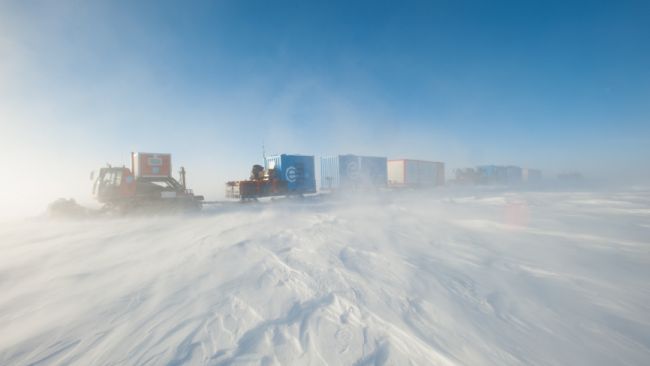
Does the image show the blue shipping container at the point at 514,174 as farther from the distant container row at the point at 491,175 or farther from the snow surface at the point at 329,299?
the snow surface at the point at 329,299

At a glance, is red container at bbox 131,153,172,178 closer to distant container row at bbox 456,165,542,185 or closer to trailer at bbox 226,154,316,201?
trailer at bbox 226,154,316,201

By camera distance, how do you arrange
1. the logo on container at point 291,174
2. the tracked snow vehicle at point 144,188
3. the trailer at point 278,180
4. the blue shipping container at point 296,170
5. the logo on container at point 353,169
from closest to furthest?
the tracked snow vehicle at point 144,188
the trailer at point 278,180
the blue shipping container at point 296,170
the logo on container at point 291,174
the logo on container at point 353,169

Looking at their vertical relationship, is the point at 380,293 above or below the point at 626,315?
above

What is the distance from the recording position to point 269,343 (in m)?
2.53

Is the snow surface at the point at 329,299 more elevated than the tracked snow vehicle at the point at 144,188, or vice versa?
the tracked snow vehicle at the point at 144,188

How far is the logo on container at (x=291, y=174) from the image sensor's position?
53.5 feet

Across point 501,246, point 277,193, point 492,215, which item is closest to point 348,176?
point 277,193

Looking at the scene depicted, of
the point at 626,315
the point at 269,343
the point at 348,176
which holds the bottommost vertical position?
the point at 626,315

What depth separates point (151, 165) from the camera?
11227 millimetres

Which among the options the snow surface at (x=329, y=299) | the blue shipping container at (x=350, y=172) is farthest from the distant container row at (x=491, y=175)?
the snow surface at (x=329, y=299)

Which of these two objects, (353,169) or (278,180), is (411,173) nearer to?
(353,169)

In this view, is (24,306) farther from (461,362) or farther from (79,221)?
(79,221)

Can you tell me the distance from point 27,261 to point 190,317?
4836mm

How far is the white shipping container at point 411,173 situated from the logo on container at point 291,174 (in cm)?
1228
